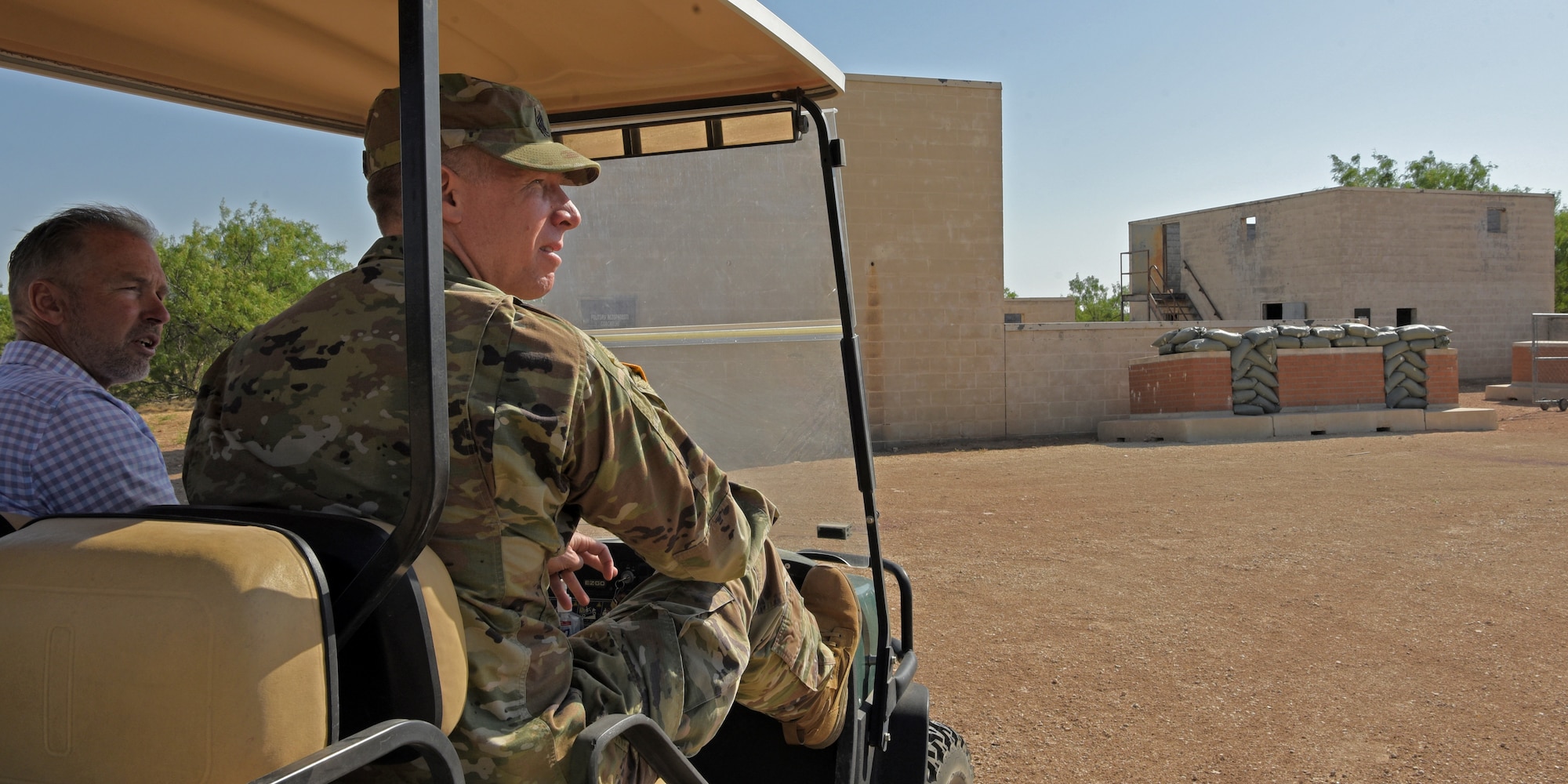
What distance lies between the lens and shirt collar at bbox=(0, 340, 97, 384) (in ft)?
6.07

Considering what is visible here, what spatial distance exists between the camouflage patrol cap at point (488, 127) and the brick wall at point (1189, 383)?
15491 millimetres

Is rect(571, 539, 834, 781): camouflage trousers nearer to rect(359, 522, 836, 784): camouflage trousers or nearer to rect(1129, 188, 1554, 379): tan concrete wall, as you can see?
rect(359, 522, 836, 784): camouflage trousers

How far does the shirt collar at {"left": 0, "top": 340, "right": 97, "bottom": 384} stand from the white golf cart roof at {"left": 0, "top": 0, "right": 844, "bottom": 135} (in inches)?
24.1

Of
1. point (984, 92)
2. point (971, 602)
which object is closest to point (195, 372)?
point (971, 602)

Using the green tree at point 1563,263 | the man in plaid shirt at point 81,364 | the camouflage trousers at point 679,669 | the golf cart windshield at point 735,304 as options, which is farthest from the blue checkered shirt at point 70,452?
the green tree at point 1563,263

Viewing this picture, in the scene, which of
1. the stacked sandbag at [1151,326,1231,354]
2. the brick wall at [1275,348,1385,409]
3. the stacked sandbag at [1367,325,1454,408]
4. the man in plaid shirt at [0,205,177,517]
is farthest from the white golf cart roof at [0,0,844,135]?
the stacked sandbag at [1367,325,1454,408]

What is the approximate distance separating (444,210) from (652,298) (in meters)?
1.11

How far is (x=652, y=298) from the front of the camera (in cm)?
275

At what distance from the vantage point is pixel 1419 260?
29891 mm

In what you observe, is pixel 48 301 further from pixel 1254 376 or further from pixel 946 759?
pixel 1254 376

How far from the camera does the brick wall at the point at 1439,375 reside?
16.5 meters

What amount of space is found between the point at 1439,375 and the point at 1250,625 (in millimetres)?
13590

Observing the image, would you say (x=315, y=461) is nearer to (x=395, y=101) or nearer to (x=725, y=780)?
(x=395, y=101)

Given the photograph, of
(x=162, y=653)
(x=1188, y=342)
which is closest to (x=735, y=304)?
(x=162, y=653)
